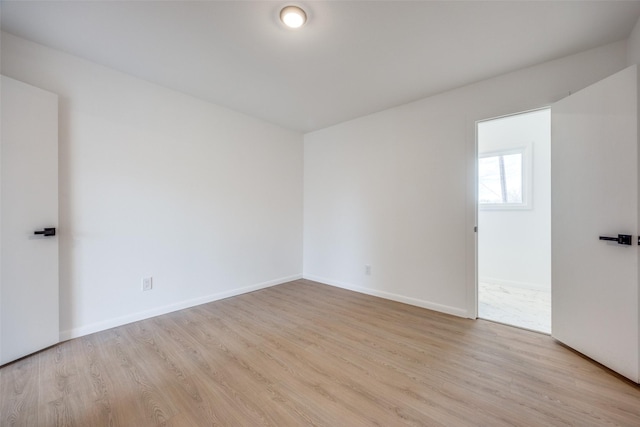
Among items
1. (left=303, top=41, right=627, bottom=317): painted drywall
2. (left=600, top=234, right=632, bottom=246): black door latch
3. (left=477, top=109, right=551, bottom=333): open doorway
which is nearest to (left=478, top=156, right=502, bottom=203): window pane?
(left=477, top=109, right=551, bottom=333): open doorway

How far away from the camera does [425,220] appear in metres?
3.09

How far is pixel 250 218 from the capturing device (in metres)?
3.72

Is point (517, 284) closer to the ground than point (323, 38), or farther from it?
closer to the ground

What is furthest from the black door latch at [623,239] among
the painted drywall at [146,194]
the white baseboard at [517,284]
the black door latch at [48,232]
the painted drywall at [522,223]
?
the black door latch at [48,232]

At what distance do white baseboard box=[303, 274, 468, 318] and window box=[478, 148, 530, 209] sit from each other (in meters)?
2.19

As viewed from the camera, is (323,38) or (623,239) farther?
(323,38)

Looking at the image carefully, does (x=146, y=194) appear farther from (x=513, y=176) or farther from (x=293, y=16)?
(x=513, y=176)

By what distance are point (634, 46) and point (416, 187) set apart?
6.47 feet

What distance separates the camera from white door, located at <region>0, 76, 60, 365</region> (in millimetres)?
1875

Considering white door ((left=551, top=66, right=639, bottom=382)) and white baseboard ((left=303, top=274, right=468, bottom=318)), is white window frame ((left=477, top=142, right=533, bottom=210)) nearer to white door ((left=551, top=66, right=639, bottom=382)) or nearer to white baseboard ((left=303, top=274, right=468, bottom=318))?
white door ((left=551, top=66, right=639, bottom=382))

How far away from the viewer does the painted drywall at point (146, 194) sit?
228 cm

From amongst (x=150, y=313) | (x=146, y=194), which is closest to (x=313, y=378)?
(x=150, y=313)

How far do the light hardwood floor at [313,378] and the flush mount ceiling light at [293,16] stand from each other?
8.36 feet

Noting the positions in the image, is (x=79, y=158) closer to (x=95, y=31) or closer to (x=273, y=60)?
(x=95, y=31)
